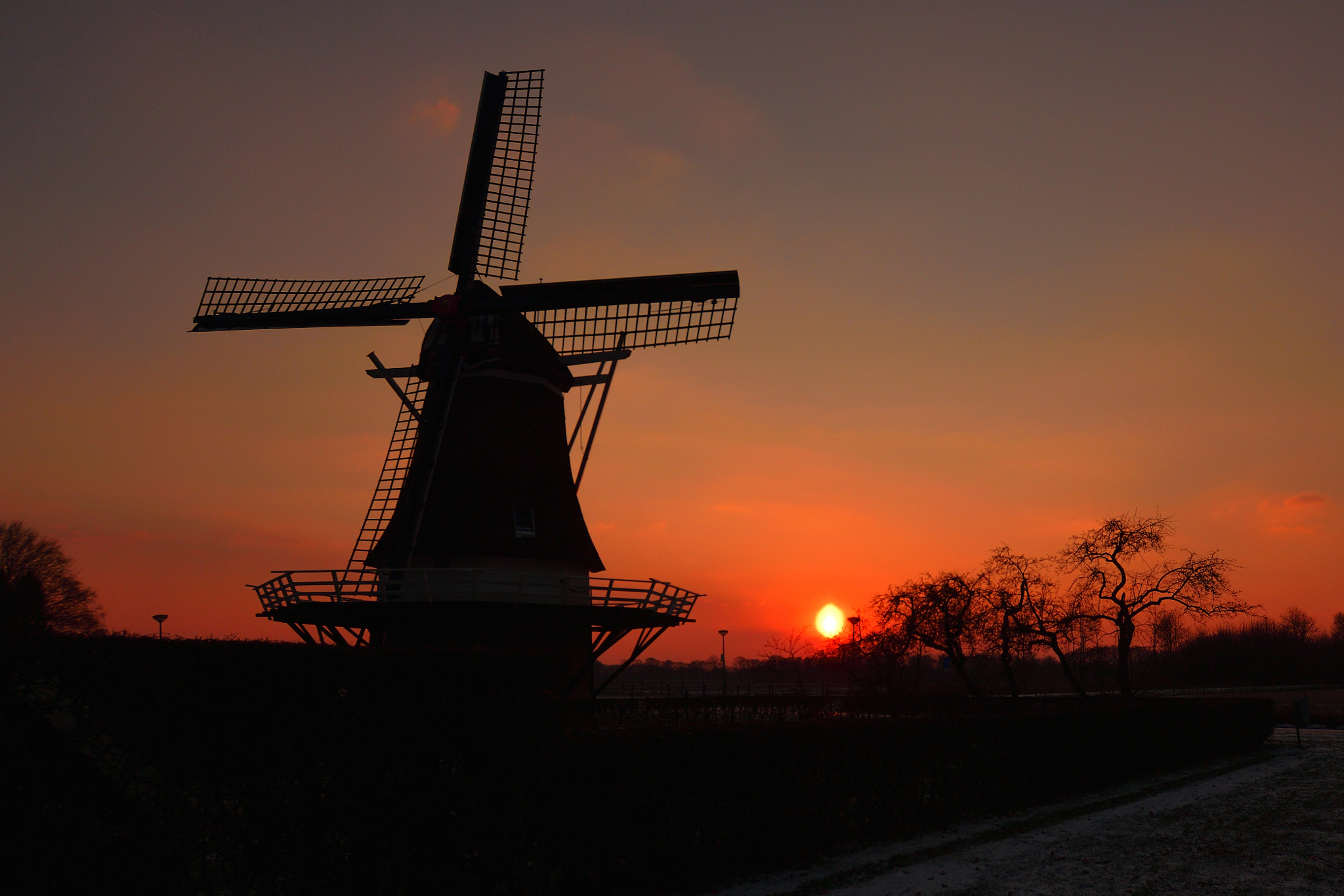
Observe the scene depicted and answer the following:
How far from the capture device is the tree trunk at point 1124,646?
99.4ft

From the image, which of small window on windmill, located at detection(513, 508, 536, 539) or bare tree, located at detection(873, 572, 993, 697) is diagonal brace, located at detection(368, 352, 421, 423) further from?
bare tree, located at detection(873, 572, 993, 697)

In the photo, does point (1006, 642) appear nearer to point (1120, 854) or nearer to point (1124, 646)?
point (1124, 646)

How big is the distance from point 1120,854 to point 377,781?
904 cm

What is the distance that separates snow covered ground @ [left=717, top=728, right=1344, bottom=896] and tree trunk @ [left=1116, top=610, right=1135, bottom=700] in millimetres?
15577

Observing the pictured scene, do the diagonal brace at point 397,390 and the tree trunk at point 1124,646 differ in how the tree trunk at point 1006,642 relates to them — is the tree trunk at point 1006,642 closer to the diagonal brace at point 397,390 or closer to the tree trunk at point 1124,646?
the tree trunk at point 1124,646

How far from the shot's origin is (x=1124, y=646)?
30.5 metres

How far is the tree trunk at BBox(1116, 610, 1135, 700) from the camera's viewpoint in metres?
30.3

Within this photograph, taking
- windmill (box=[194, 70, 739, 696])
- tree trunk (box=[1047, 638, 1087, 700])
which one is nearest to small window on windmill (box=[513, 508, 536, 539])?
windmill (box=[194, 70, 739, 696])

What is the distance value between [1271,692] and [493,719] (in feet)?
256

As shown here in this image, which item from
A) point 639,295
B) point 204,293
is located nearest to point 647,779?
point 639,295

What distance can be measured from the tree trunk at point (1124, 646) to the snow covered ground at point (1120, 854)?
51.1 ft

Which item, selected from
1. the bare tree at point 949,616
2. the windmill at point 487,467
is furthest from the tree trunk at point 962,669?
the windmill at point 487,467

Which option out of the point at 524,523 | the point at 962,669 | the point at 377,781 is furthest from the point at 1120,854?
the point at 962,669

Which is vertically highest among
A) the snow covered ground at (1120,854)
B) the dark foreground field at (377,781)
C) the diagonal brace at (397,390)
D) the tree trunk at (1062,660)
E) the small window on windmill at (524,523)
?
the diagonal brace at (397,390)
